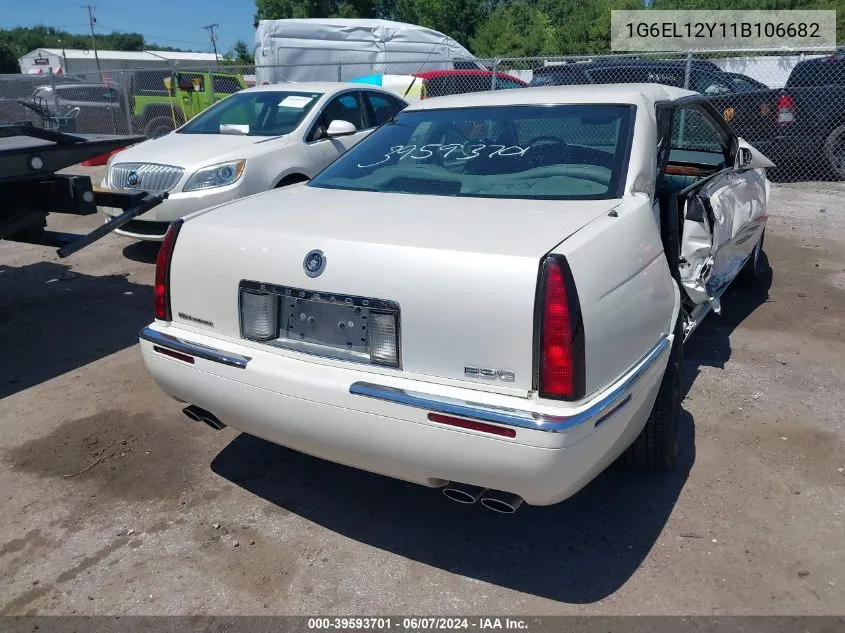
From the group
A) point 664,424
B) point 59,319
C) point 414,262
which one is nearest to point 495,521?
point 664,424

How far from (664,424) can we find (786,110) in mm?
8640

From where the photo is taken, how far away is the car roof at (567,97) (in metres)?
3.42

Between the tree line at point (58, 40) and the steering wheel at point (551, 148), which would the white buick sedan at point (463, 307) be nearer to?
the steering wheel at point (551, 148)

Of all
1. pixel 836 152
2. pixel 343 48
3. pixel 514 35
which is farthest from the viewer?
pixel 514 35

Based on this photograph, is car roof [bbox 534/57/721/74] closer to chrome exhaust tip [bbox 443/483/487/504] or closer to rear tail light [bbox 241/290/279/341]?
rear tail light [bbox 241/290/279/341]

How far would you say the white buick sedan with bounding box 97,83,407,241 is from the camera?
6.44m

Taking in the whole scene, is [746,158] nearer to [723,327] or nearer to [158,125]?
[723,327]

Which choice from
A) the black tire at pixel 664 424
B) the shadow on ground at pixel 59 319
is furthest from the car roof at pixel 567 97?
the shadow on ground at pixel 59 319

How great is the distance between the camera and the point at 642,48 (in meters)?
26.6

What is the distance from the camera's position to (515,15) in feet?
119

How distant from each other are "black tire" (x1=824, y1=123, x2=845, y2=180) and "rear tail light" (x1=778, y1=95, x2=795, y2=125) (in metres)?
0.73

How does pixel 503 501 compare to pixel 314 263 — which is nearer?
pixel 503 501

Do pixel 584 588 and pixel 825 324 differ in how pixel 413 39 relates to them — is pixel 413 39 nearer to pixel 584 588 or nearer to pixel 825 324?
pixel 825 324

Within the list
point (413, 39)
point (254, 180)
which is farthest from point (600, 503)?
point (413, 39)
